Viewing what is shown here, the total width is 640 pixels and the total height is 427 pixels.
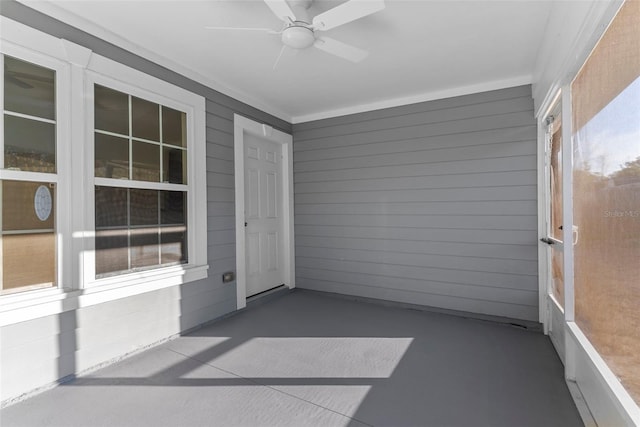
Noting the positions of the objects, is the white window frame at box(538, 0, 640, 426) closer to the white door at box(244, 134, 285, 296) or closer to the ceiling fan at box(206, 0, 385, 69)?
the ceiling fan at box(206, 0, 385, 69)

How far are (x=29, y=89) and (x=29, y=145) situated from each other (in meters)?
0.38

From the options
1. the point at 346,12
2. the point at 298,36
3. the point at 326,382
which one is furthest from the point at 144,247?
the point at 346,12

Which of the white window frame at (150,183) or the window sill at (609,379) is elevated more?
the white window frame at (150,183)

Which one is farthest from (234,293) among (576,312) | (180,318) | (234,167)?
(576,312)

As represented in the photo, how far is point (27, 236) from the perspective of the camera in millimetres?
2027

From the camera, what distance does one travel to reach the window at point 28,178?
1.95m

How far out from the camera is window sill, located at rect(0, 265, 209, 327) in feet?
6.30

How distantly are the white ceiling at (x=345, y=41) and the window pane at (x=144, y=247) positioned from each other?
5.10ft

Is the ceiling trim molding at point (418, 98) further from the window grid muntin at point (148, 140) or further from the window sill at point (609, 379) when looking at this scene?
the window sill at point (609, 379)

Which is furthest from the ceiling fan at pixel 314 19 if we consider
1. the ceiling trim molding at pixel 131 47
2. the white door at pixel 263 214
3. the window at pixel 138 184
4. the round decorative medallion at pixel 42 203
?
the white door at pixel 263 214

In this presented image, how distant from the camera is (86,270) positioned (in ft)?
7.51

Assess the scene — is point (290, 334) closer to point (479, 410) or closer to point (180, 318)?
point (180, 318)

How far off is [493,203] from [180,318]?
11.2ft

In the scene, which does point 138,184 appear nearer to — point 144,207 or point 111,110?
point 144,207
